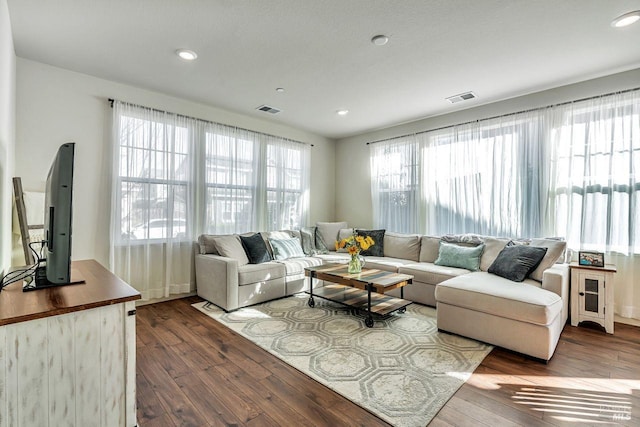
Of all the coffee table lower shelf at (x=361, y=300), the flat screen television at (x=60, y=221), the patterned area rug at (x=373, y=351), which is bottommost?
the patterned area rug at (x=373, y=351)

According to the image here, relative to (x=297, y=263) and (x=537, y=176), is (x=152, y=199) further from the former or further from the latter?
(x=537, y=176)

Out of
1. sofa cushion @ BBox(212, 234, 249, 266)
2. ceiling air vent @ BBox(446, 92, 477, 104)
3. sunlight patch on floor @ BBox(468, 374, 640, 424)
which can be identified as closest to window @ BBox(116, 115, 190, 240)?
sofa cushion @ BBox(212, 234, 249, 266)

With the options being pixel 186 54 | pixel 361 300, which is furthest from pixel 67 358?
pixel 361 300

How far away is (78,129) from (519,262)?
16.3 feet

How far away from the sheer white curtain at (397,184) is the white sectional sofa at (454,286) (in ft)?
1.25

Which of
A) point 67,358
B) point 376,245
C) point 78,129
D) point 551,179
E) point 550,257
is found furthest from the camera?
point 376,245

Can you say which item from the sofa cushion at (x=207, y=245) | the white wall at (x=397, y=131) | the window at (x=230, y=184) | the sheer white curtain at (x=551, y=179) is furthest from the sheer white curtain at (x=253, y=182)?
the sheer white curtain at (x=551, y=179)

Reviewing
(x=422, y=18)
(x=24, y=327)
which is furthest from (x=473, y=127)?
(x=24, y=327)

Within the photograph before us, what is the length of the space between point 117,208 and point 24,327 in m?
2.67

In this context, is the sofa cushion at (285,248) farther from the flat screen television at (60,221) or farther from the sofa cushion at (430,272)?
the flat screen television at (60,221)

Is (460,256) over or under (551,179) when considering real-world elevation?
under

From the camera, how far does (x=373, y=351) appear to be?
255cm

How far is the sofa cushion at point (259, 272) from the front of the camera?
11.8 feet

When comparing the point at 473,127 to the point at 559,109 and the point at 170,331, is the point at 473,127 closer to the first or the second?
the point at 559,109
